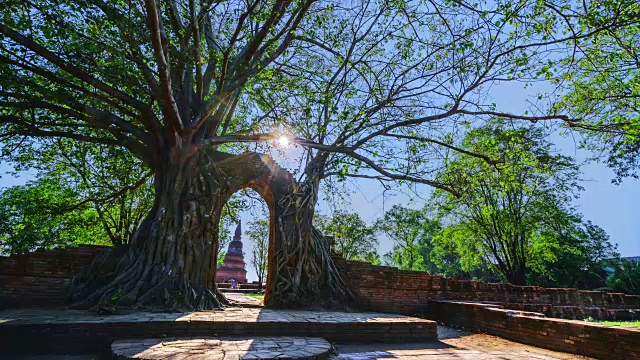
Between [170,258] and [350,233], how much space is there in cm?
1768

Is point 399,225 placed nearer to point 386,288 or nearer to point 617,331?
point 386,288

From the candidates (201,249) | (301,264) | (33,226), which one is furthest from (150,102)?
(33,226)

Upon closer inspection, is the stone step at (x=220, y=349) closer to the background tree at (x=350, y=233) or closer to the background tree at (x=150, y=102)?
the background tree at (x=150, y=102)

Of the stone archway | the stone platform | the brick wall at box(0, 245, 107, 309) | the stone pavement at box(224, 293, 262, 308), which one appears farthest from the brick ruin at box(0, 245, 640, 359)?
the stone pavement at box(224, 293, 262, 308)

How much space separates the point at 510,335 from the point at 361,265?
3.41m

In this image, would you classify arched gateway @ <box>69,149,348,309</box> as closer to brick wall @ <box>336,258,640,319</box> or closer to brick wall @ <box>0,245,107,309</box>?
brick wall @ <box>0,245,107,309</box>

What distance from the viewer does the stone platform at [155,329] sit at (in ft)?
12.7

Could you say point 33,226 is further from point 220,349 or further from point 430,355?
point 430,355

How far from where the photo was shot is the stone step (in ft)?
10.4

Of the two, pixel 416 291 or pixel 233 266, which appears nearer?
pixel 416 291

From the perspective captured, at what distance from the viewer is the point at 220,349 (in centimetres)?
350

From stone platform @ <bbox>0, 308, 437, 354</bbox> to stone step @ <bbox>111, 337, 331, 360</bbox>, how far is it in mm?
359

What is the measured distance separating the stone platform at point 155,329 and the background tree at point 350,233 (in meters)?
16.3

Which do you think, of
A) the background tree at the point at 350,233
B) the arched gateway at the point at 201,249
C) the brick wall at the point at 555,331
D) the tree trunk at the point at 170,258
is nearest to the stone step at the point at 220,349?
the tree trunk at the point at 170,258
